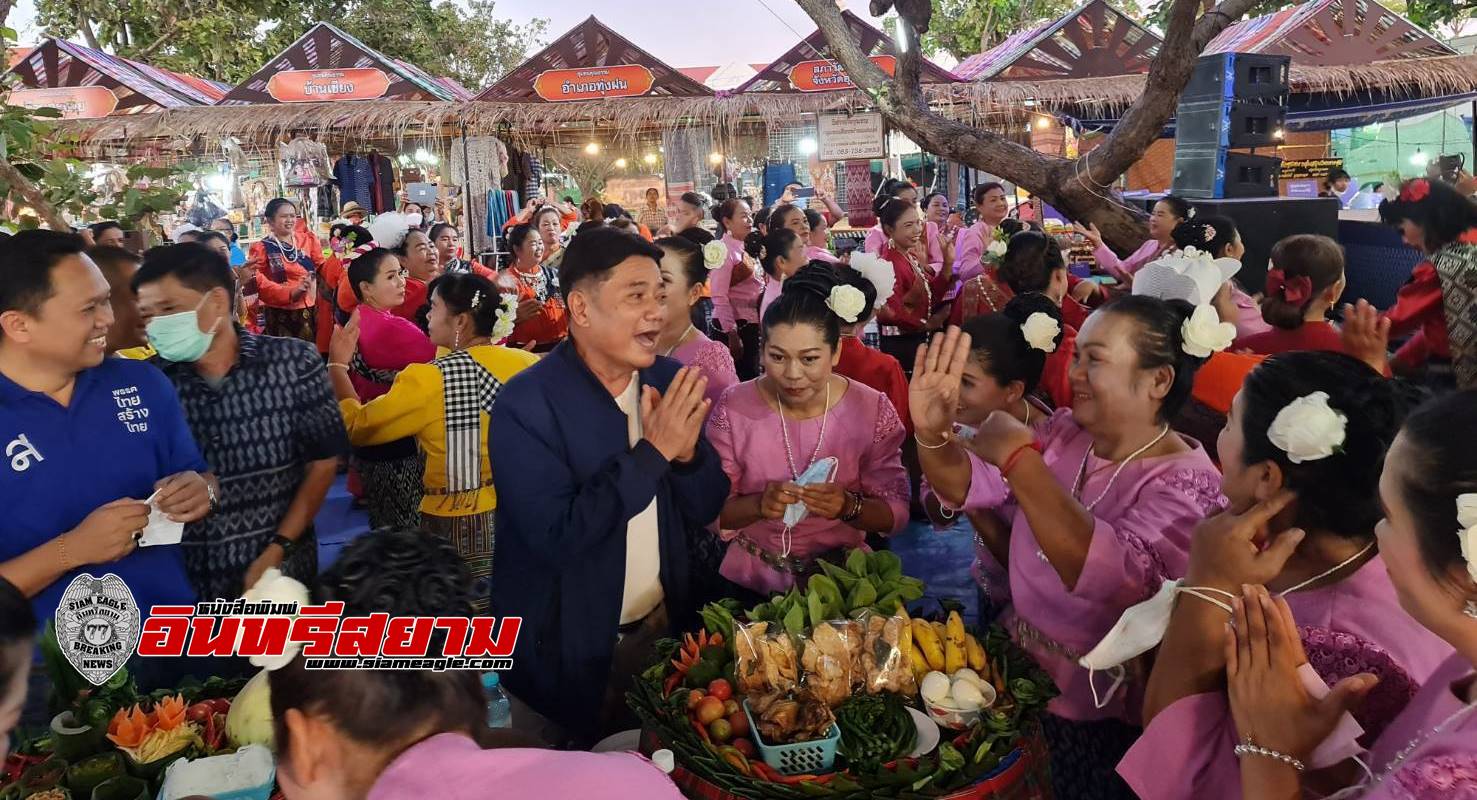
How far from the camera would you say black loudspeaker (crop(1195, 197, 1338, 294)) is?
5754 mm

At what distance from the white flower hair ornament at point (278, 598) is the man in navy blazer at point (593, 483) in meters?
0.82

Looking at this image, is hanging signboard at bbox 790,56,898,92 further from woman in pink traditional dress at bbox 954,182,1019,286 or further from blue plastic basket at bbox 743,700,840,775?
blue plastic basket at bbox 743,700,840,775

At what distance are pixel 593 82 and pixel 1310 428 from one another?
11.2 metres

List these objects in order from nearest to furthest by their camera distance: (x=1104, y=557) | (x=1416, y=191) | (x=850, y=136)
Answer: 1. (x=1104, y=557)
2. (x=1416, y=191)
3. (x=850, y=136)

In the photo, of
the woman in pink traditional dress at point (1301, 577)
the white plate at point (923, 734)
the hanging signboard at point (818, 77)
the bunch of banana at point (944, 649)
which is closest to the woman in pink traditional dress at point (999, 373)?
the bunch of banana at point (944, 649)

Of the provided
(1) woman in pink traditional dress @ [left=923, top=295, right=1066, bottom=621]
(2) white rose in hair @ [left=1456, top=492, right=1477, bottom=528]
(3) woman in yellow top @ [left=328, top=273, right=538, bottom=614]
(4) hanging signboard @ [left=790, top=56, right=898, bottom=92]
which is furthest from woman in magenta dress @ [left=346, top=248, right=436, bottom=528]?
(4) hanging signboard @ [left=790, top=56, right=898, bottom=92]

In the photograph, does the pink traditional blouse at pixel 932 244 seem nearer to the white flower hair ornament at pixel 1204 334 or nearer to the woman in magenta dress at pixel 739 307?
the woman in magenta dress at pixel 739 307

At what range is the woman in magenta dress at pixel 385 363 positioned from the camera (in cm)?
431

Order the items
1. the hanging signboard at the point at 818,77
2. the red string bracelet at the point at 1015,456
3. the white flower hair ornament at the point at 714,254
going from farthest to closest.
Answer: the hanging signboard at the point at 818,77, the white flower hair ornament at the point at 714,254, the red string bracelet at the point at 1015,456

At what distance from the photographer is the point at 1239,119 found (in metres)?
6.32

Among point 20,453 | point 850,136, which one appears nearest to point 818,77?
point 850,136

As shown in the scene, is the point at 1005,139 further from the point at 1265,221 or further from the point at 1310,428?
the point at 1310,428

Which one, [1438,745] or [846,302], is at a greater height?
[846,302]

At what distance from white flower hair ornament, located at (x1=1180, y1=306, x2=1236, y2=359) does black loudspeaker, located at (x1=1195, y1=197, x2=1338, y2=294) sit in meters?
4.16
